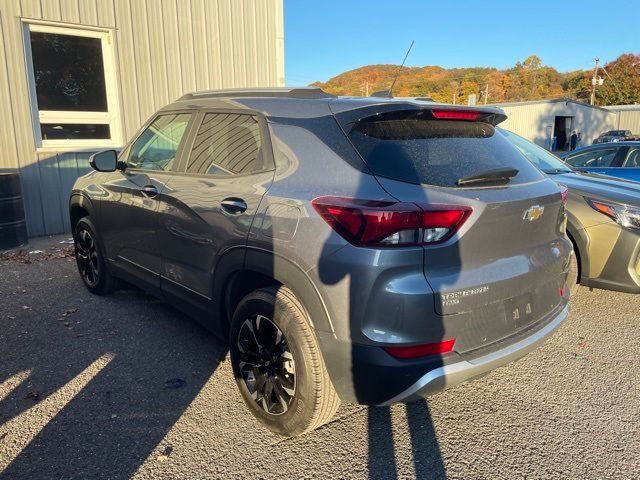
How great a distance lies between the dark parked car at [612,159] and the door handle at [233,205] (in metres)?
6.30

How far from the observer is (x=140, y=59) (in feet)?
26.8

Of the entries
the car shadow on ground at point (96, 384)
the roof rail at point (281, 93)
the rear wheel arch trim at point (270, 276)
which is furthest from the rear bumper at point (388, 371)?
the roof rail at point (281, 93)

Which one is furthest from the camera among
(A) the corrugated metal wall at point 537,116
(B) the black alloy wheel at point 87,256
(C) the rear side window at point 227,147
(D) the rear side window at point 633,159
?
(A) the corrugated metal wall at point 537,116

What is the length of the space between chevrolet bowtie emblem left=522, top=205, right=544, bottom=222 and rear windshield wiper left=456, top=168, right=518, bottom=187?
190mm

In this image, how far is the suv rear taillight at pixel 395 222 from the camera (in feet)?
6.99

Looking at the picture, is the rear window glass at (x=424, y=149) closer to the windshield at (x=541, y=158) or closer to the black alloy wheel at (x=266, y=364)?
the black alloy wheel at (x=266, y=364)

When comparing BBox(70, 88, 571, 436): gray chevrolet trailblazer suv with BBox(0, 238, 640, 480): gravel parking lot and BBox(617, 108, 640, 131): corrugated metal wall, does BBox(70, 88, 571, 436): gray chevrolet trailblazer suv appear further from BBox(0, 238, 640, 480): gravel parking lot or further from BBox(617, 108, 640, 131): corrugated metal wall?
BBox(617, 108, 640, 131): corrugated metal wall

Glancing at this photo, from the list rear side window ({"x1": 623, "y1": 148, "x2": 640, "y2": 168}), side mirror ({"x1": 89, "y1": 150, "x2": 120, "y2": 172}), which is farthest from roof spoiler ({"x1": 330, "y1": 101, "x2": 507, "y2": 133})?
rear side window ({"x1": 623, "y1": 148, "x2": 640, "y2": 168})

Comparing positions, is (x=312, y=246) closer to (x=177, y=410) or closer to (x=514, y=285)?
(x=514, y=285)

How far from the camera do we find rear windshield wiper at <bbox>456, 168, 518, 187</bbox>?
2352 mm

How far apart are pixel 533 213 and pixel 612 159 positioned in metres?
6.36

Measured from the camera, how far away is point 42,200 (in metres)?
7.48

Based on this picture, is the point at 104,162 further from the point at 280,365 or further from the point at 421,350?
the point at 421,350

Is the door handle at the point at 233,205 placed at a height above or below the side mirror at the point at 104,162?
below
